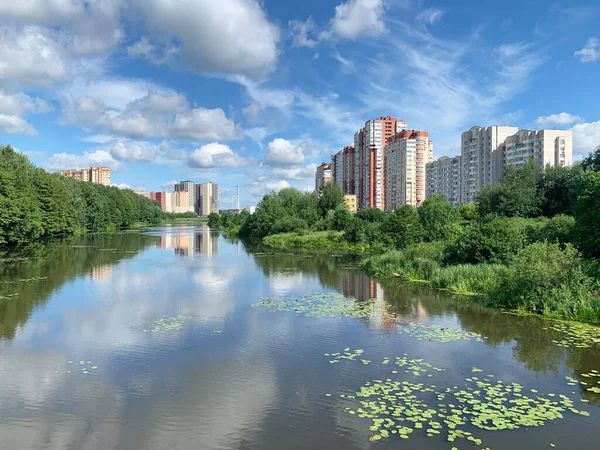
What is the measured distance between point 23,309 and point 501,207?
35647 mm

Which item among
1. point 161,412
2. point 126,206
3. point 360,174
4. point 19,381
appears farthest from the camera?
point 360,174

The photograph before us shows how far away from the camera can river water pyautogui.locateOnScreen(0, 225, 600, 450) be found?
7.02 m

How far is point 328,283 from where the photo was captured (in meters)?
23.2

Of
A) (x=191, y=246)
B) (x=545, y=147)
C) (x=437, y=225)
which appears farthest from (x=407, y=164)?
(x=437, y=225)

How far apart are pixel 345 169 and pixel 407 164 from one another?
24974mm

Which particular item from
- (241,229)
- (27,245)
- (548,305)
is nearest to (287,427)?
(548,305)

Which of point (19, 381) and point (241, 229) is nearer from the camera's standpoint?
point (19, 381)

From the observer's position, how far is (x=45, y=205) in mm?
53344

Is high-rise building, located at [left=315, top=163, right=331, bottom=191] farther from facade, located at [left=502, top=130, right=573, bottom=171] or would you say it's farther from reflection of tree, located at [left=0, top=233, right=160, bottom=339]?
reflection of tree, located at [left=0, top=233, right=160, bottom=339]

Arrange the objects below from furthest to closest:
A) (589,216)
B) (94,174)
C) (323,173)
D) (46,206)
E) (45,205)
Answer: (94,174) → (323,173) → (46,206) → (45,205) → (589,216)

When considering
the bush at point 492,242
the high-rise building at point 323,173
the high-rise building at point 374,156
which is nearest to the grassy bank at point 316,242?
the bush at point 492,242

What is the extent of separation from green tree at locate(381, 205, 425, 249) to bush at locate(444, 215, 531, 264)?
610 cm

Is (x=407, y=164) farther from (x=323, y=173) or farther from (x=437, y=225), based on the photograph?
(x=437, y=225)

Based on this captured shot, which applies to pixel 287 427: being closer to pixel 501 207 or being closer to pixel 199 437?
pixel 199 437
